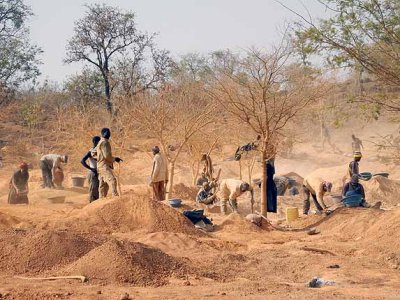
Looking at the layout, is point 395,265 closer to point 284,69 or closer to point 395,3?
point 395,3

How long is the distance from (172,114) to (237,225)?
901 cm

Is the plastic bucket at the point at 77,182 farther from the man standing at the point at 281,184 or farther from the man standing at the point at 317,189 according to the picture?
the man standing at the point at 317,189

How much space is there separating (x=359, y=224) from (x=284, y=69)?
374 cm

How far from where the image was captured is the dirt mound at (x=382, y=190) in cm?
1897

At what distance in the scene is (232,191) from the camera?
13531 mm

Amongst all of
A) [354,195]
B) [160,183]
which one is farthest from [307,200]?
[160,183]

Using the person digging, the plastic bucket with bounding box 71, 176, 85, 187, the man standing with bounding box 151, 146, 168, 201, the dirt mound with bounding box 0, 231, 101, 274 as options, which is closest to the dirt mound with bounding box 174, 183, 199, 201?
the person digging

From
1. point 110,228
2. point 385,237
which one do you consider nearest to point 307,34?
point 385,237

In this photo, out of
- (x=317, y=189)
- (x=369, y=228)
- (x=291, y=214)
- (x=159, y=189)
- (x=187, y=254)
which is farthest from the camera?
(x=159, y=189)

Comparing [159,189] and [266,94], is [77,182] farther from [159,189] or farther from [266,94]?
[266,94]

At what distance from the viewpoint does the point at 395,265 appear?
856cm

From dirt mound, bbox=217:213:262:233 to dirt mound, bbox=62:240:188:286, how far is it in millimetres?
4138

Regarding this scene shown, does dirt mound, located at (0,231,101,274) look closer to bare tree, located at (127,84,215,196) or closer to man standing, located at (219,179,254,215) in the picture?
man standing, located at (219,179,254,215)

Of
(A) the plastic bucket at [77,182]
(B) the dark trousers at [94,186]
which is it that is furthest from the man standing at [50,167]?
(B) the dark trousers at [94,186]
